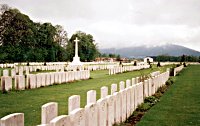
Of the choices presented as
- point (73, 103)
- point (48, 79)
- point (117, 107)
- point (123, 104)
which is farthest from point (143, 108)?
point (48, 79)

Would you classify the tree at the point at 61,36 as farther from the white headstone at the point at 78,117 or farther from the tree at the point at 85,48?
the white headstone at the point at 78,117

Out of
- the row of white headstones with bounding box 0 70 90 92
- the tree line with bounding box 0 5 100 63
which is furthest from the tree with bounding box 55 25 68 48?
the row of white headstones with bounding box 0 70 90 92

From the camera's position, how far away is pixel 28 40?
208 feet

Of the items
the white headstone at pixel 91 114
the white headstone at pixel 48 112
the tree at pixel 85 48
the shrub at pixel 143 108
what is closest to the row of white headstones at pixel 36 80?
the shrub at pixel 143 108

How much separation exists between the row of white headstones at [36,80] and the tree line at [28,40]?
3597 centimetres

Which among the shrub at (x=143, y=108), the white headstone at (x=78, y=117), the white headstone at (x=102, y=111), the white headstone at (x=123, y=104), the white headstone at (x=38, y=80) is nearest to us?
the white headstone at (x=78, y=117)

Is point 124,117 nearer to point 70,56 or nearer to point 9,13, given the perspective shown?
point 9,13

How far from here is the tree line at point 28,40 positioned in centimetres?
5877

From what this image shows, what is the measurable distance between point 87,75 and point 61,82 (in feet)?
16.1

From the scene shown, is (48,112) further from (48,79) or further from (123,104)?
(48,79)

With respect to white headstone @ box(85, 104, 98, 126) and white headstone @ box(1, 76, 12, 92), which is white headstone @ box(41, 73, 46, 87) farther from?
white headstone @ box(85, 104, 98, 126)

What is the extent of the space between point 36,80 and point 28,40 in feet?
159

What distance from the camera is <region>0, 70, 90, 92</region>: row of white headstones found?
46.2ft

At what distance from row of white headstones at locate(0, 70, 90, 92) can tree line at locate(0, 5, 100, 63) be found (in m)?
36.0
